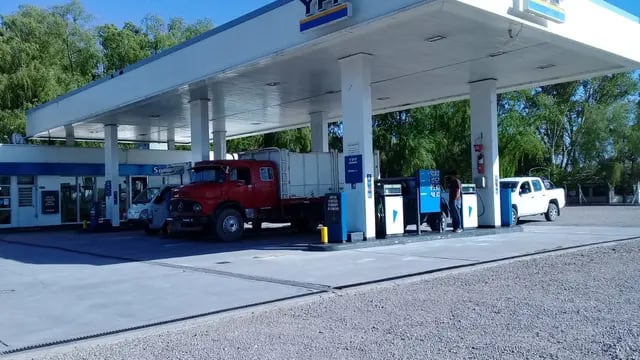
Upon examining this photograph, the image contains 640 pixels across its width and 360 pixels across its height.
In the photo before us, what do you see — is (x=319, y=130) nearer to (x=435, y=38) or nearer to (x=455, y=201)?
(x=455, y=201)

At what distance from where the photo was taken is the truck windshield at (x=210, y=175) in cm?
2003

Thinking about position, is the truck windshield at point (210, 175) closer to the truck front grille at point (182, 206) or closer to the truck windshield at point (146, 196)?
the truck front grille at point (182, 206)

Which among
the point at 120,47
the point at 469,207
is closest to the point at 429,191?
the point at 469,207

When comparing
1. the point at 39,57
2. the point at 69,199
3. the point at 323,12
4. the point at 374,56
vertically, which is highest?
the point at 39,57

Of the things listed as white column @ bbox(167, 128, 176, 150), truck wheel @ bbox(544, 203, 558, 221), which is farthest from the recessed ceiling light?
white column @ bbox(167, 128, 176, 150)

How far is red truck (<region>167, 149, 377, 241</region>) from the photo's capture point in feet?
63.8

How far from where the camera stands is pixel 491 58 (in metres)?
18.0

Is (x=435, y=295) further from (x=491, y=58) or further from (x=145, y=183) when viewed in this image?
(x=145, y=183)

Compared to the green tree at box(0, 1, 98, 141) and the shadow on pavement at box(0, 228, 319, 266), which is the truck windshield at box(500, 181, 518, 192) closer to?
the shadow on pavement at box(0, 228, 319, 266)

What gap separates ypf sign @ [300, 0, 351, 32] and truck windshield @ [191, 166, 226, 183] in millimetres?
6816

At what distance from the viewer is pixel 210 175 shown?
20172 millimetres

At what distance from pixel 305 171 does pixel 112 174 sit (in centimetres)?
1141

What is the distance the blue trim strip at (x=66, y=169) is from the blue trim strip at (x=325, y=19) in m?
14.5

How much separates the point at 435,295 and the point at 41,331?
5508 millimetres
